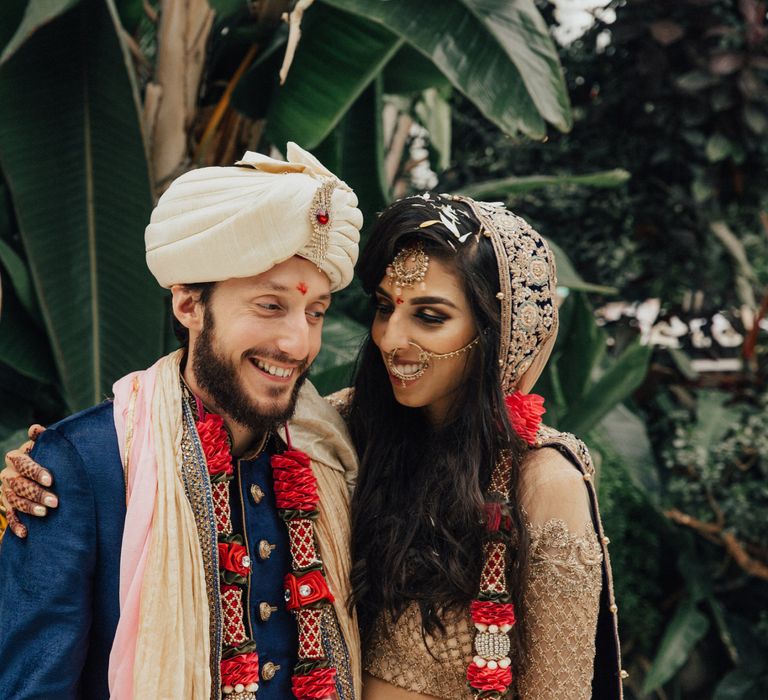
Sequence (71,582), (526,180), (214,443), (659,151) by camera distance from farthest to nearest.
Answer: (659,151) < (526,180) < (214,443) < (71,582)

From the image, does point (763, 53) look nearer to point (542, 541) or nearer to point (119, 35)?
point (119, 35)

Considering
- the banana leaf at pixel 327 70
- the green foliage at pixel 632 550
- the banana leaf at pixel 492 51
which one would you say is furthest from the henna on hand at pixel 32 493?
the green foliage at pixel 632 550

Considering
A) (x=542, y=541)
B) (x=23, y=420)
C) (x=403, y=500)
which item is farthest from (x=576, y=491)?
(x=23, y=420)

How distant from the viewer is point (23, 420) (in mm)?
3449

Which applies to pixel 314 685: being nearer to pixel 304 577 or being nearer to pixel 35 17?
pixel 304 577

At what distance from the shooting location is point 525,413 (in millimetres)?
2260

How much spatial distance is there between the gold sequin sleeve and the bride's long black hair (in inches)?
1.5

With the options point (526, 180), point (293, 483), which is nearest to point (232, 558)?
point (293, 483)

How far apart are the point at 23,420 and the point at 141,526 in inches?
75.5

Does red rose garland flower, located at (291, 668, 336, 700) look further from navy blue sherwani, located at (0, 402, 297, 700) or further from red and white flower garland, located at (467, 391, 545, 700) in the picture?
red and white flower garland, located at (467, 391, 545, 700)

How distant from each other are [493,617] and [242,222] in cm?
98

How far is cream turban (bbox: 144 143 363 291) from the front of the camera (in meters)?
1.82

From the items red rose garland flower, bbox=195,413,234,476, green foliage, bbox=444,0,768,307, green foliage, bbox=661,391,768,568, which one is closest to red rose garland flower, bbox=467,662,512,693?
red rose garland flower, bbox=195,413,234,476

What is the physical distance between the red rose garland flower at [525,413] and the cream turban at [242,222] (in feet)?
1.94
